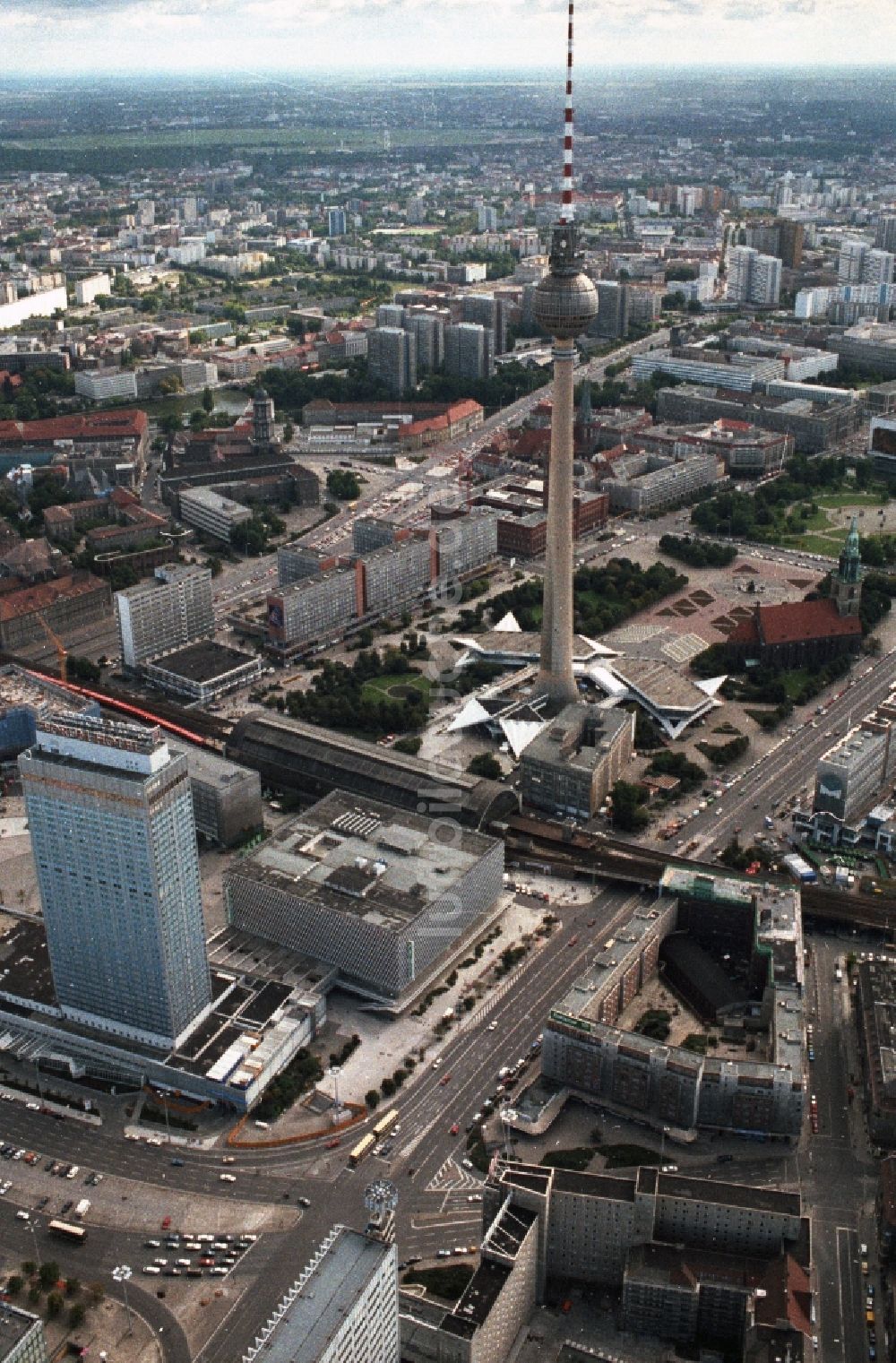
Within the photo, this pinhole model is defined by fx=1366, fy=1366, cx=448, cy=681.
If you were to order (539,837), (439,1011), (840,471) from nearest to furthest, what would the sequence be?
(439,1011)
(539,837)
(840,471)

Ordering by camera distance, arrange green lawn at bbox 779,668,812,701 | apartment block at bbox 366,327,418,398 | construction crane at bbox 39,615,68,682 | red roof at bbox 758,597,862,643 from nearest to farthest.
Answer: green lawn at bbox 779,668,812,701, construction crane at bbox 39,615,68,682, red roof at bbox 758,597,862,643, apartment block at bbox 366,327,418,398

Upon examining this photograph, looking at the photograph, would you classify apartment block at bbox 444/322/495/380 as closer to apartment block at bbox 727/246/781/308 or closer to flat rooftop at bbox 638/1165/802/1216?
apartment block at bbox 727/246/781/308

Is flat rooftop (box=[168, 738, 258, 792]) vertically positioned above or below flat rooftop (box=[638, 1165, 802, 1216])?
above

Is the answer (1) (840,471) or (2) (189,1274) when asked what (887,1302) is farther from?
(1) (840,471)

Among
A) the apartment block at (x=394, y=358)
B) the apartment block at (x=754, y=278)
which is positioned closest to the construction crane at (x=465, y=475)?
the apartment block at (x=394, y=358)

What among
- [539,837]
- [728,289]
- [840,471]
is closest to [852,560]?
[539,837]

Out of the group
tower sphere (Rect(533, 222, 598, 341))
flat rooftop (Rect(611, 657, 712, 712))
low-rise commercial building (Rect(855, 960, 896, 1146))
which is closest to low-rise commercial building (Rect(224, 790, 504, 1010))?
low-rise commercial building (Rect(855, 960, 896, 1146))
